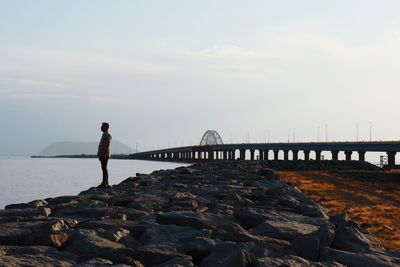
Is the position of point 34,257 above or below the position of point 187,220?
below

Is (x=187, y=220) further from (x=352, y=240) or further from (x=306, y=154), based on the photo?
(x=306, y=154)

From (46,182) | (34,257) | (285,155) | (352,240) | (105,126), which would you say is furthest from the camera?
(285,155)

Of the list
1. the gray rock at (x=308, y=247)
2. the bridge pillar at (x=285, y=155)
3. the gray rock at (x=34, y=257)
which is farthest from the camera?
the bridge pillar at (x=285, y=155)

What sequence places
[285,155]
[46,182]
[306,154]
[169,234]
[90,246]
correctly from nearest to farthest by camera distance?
1. [90,246]
2. [169,234]
3. [46,182]
4. [306,154]
5. [285,155]

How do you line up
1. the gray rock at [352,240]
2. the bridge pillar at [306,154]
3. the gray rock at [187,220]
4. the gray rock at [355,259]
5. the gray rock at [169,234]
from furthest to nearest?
the bridge pillar at [306,154] → the gray rock at [187,220] → the gray rock at [352,240] → the gray rock at [169,234] → the gray rock at [355,259]

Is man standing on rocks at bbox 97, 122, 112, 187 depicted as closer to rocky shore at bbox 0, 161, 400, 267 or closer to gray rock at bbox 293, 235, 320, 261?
rocky shore at bbox 0, 161, 400, 267

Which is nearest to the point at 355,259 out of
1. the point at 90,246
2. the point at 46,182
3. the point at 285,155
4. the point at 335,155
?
the point at 90,246

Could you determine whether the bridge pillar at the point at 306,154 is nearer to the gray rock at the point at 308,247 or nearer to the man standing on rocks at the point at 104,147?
the man standing on rocks at the point at 104,147

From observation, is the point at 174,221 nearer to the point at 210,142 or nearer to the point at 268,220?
the point at 268,220

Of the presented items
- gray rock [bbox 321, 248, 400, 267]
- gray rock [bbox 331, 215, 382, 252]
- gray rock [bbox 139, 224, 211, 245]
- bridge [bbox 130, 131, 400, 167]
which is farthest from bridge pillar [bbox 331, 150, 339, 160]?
gray rock [bbox 321, 248, 400, 267]

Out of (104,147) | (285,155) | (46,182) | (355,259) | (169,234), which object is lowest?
(46,182)

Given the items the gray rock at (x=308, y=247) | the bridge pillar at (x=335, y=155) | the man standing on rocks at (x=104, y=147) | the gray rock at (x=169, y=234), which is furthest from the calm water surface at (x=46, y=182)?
the bridge pillar at (x=335, y=155)

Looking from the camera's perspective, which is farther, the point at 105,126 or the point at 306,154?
the point at 306,154

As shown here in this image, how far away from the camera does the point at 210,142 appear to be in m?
190
